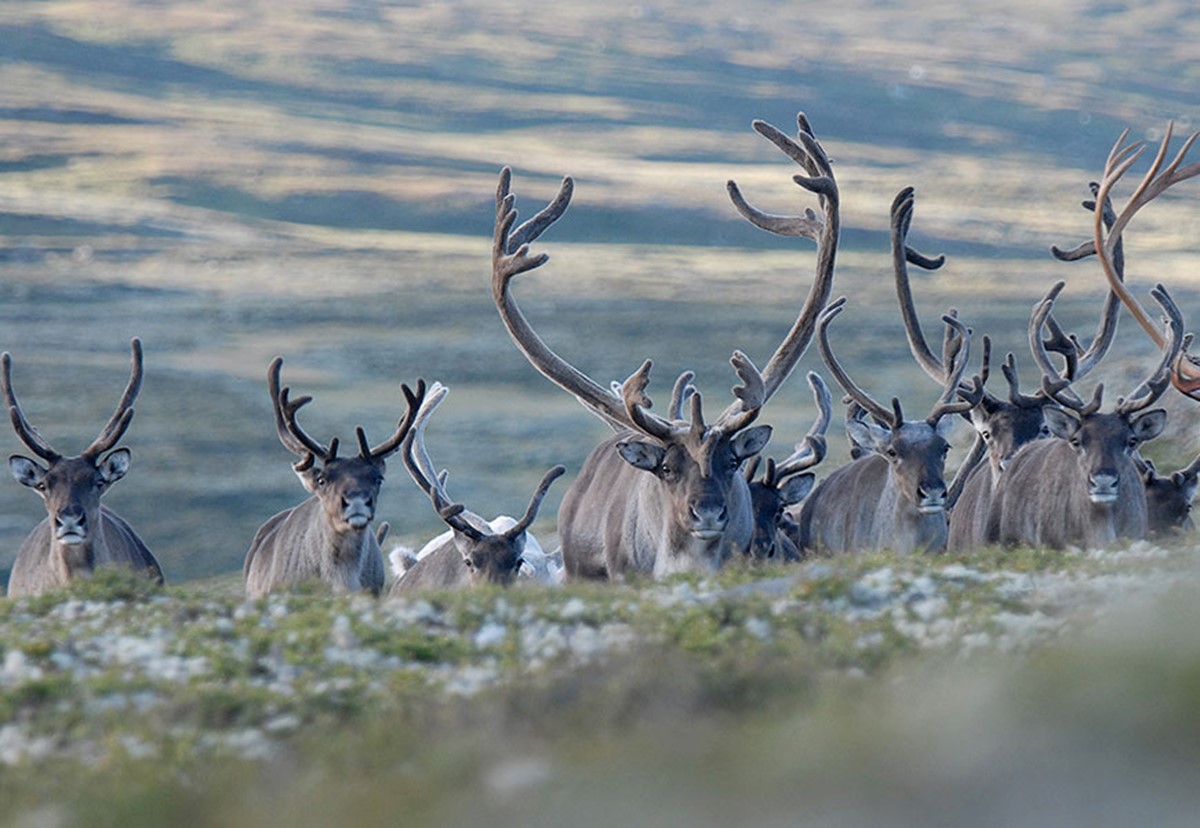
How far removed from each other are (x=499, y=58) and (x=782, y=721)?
176 metres

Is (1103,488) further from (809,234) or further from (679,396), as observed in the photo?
(679,396)

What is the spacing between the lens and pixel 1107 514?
1338 cm

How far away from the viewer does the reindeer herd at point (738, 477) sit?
1221 cm

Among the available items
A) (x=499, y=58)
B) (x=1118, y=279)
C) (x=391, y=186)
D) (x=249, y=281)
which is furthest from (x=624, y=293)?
(x=499, y=58)

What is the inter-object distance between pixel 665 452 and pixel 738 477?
820 mm

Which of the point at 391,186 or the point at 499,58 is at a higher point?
the point at 499,58

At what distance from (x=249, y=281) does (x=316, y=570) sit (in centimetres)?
6816

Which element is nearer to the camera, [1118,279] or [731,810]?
[731,810]

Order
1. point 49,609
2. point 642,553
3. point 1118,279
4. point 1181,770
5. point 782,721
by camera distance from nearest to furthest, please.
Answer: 1. point 1181,770
2. point 782,721
3. point 49,609
4. point 642,553
5. point 1118,279

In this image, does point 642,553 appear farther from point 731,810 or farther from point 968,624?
point 731,810

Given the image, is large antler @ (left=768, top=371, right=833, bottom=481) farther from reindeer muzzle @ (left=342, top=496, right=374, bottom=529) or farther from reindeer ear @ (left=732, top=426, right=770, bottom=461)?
reindeer muzzle @ (left=342, top=496, right=374, bottom=529)

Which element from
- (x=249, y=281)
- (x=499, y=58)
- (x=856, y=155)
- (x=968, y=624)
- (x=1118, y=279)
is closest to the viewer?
(x=968, y=624)

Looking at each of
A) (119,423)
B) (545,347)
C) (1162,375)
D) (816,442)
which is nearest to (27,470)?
(119,423)

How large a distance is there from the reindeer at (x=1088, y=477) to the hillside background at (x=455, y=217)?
8543mm
